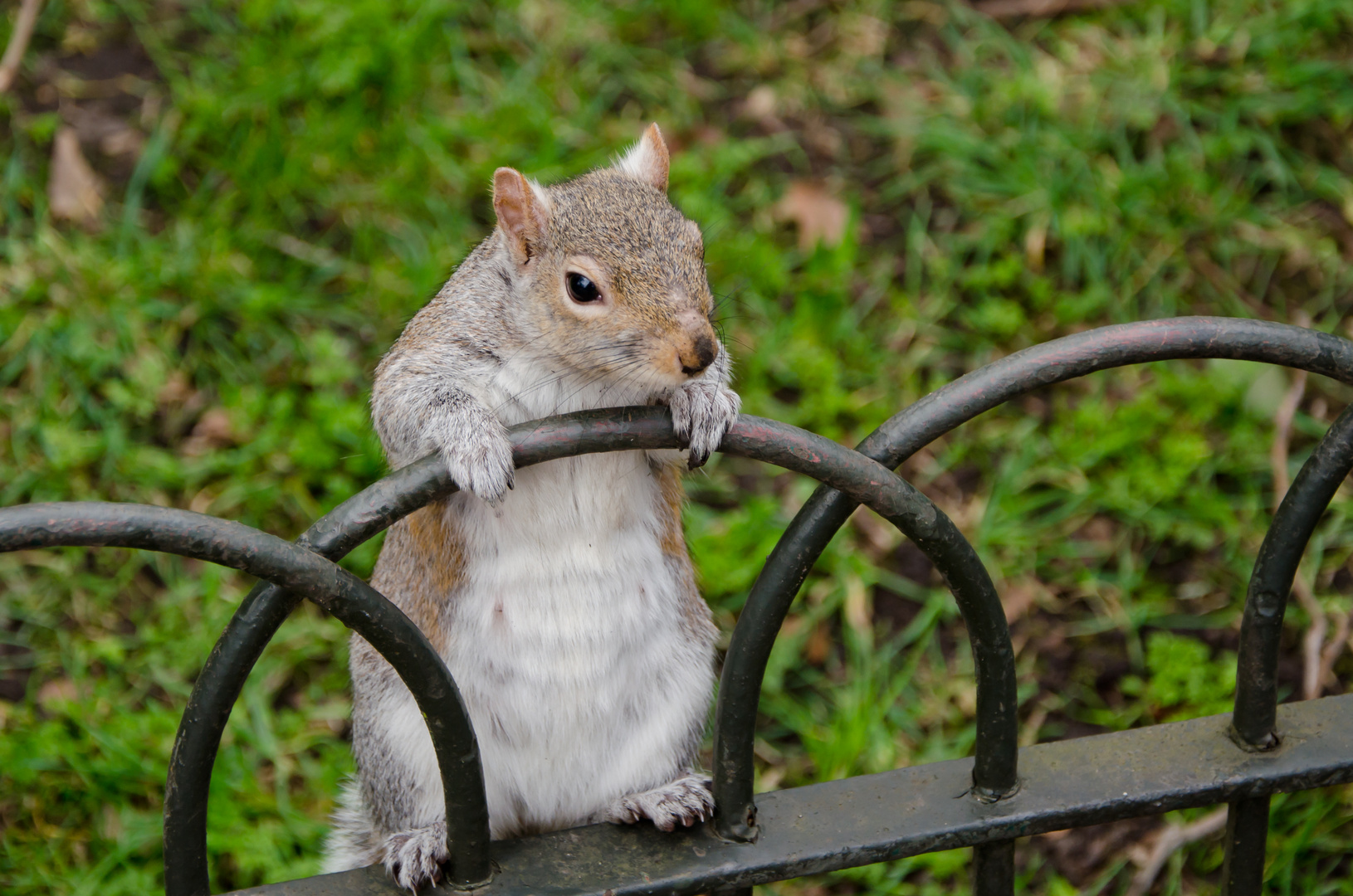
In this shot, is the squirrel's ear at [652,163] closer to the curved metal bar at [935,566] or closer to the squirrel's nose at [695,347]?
the squirrel's nose at [695,347]

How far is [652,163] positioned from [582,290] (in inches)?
12.0

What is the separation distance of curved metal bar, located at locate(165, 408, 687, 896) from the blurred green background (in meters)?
1.07

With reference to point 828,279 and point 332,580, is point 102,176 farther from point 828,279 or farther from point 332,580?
point 332,580

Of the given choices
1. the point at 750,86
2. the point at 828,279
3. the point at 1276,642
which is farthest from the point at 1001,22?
the point at 1276,642

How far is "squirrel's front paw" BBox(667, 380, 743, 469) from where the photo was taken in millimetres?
1217

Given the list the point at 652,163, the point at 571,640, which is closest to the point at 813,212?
the point at 652,163

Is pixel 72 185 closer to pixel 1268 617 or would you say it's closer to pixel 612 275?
pixel 612 275

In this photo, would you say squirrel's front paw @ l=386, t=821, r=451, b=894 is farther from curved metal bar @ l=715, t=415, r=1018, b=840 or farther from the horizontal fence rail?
curved metal bar @ l=715, t=415, r=1018, b=840

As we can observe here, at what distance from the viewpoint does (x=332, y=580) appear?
41.7 inches

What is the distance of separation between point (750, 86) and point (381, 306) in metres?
1.14

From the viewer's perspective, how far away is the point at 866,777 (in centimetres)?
130

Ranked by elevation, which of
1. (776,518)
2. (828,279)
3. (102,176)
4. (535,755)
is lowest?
(535,755)

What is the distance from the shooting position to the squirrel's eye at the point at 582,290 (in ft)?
5.25

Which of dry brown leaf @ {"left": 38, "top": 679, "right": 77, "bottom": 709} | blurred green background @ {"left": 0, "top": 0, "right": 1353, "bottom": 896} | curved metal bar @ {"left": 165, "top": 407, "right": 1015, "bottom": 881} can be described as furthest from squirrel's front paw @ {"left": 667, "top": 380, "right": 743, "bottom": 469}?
dry brown leaf @ {"left": 38, "top": 679, "right": 77, "bottom": 709}
